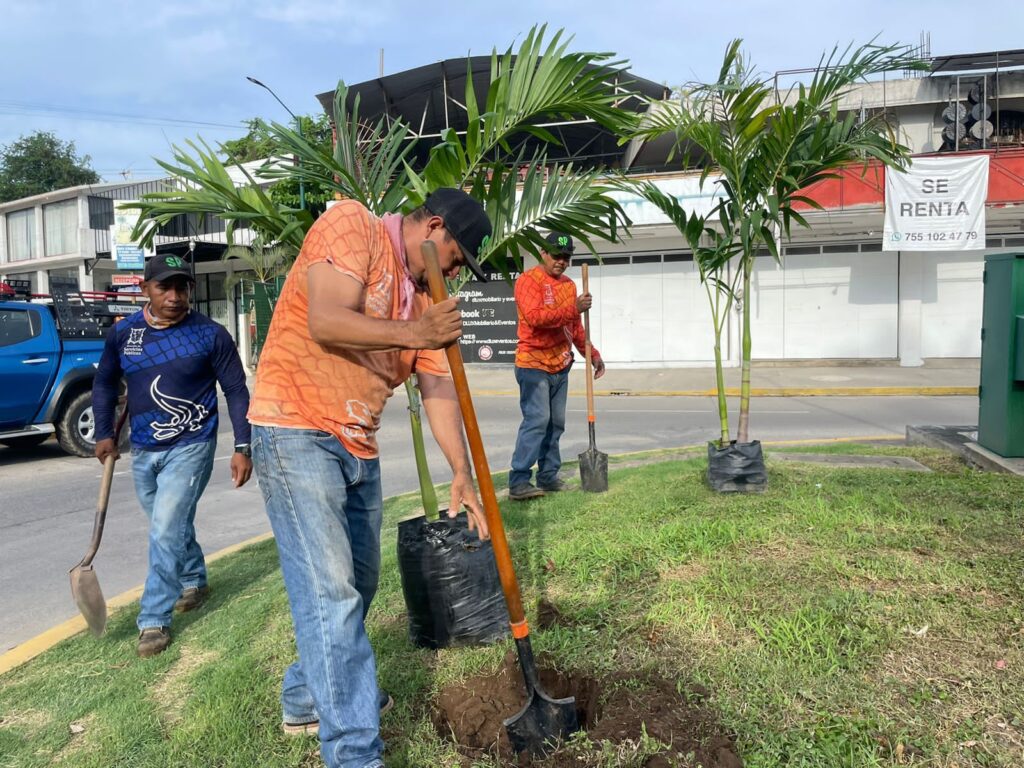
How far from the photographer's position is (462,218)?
2.56 m

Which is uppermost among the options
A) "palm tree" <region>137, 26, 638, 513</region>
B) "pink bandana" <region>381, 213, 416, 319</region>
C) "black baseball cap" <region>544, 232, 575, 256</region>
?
"palm tree" <region>137, 26, 638, 513</region>

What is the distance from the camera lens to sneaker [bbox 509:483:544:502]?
614cm

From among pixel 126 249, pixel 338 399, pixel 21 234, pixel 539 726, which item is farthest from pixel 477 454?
pixel 21 234

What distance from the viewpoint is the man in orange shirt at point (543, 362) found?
6117mm

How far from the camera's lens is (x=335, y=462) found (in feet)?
8.30

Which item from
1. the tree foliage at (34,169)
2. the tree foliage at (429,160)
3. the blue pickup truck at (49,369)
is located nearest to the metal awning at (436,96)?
the blue pickup truck at (49,369)

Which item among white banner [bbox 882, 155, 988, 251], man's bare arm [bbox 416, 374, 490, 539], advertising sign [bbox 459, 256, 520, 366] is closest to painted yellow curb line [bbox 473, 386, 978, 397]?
white banner [bbox 882, 155, 988, 251]

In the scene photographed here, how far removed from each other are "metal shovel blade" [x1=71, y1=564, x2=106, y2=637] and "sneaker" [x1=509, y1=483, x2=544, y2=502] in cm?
293

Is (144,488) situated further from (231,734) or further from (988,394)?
(988,394)

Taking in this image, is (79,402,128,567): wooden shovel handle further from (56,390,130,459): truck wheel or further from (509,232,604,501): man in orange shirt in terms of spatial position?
(56,390,130,459): truck wheel

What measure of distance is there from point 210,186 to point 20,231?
1536 inches

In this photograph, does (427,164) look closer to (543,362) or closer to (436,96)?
(543,362)

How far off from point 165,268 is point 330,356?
214 centimetres

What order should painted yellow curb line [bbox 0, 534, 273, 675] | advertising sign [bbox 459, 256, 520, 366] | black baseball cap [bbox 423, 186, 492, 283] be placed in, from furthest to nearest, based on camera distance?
advertising sign [bbox 459, 256, 520, 366] → painted yellow curb line [bbox 0, 534, 273, 675] → black baseball cap [bbox 423, 186, 492, 283]
